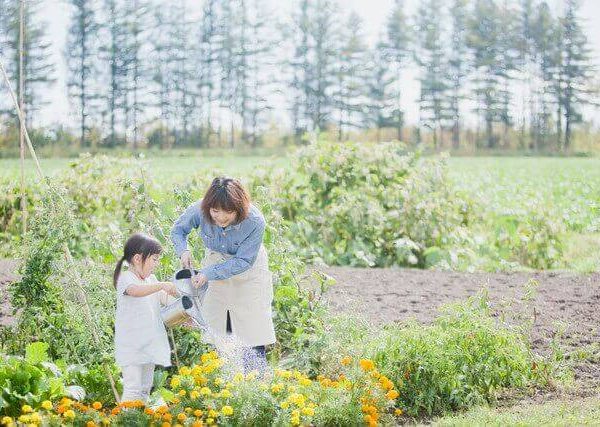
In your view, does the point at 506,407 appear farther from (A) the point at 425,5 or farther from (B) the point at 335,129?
(A) the point at 425,5

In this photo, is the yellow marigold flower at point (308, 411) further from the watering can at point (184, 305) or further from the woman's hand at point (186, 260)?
the woman's hand at point (186, 260)

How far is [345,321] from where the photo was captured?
5.08 m

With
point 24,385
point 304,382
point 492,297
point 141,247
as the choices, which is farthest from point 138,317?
point 492,297

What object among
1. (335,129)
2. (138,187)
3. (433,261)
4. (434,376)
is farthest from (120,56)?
(434,376)

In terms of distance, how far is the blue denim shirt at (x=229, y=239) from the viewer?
4.37 m

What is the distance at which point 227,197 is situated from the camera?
4.25 metres

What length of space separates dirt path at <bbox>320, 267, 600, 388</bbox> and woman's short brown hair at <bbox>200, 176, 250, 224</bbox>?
147 cm

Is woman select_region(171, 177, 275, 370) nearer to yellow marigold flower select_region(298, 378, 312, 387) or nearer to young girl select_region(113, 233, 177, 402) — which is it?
young girl select_region(113, 233, 177, 402)

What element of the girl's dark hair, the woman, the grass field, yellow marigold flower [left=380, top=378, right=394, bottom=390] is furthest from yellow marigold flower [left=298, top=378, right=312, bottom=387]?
the grass field

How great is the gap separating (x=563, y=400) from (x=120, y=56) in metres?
16.1

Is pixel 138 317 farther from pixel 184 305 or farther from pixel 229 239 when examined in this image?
pixel 229 239

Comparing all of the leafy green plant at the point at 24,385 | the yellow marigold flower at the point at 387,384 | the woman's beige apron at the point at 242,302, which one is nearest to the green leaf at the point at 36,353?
the leafy green plant at the point at 24,385

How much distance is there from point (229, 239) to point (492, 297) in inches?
130

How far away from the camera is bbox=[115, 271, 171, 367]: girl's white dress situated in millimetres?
4086
